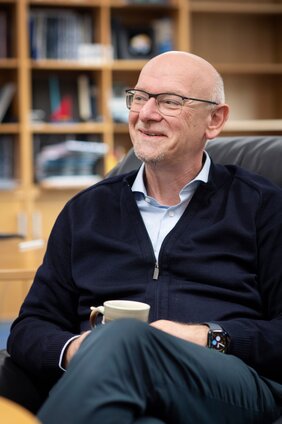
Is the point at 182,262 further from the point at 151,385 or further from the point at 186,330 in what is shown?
the point at 151,385

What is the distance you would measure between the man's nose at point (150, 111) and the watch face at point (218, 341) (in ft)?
1.96

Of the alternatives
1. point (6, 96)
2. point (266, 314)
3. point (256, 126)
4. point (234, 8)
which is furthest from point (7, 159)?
point (266, 314)

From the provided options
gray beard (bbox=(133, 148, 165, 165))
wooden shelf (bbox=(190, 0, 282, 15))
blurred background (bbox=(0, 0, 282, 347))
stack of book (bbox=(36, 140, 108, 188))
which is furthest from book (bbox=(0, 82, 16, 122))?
gray beard (bbox=(133, 148, 165, 165))

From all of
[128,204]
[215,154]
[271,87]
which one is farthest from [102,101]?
[128,204]

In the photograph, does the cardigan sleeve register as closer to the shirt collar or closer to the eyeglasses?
the shirt collar

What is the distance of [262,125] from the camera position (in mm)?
5027

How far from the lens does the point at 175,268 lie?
74.8 inches

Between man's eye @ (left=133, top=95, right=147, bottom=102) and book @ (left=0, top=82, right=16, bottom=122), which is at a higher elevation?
man's eye @ (left=133, top=95, right=147, bottom=102)

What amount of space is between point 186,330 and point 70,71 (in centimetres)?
348

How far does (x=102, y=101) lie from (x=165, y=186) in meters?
2.87

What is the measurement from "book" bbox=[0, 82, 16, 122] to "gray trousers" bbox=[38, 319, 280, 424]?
3387mm

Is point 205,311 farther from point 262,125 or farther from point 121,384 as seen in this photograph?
point 262,125

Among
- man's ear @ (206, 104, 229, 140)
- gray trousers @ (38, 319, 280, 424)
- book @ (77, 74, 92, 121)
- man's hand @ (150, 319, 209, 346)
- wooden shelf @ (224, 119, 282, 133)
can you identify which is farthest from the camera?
wooden shelf @ (224, 119, 282, 133)

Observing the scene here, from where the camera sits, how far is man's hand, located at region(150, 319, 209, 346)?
5.59 feet
